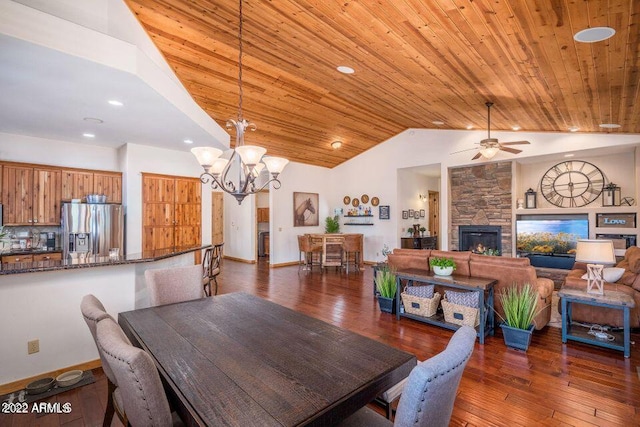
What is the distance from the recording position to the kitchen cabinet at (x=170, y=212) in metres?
5.63

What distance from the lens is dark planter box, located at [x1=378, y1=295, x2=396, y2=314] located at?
4.51 metres

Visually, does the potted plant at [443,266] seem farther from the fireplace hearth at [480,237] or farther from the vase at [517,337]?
the fireplace hearth at [480,237]

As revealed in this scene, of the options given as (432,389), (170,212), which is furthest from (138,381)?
(170,212)

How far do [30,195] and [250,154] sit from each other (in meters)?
4.37

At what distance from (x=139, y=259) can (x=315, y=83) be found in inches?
153

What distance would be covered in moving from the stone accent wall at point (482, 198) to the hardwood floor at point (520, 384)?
3.68m

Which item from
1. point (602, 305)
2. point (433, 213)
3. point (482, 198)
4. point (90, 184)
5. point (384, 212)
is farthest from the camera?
point (433, 213)

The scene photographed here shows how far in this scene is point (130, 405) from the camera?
1.21 meters

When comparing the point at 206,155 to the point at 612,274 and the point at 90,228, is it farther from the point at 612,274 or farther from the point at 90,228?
the point at 612,274

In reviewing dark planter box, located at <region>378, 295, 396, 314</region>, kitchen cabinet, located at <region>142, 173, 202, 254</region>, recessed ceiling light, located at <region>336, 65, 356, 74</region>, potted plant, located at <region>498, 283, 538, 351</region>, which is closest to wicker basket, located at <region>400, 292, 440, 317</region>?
dark planter box, located at <region>378, 295, 396, 314</region>

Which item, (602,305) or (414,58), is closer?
(602,305)

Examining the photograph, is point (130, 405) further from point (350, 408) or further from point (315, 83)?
point (315, 83)

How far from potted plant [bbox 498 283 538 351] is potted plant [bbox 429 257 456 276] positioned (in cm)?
70

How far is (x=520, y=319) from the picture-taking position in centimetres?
331
